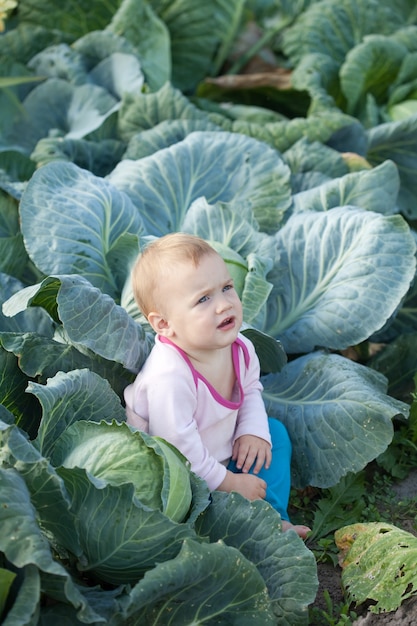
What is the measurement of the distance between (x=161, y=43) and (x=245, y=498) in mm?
3711

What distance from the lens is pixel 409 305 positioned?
4.12 metres

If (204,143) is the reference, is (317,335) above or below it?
below

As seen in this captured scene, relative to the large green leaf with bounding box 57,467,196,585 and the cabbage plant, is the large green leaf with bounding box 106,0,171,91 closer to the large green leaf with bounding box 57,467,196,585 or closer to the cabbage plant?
the cabbage plant

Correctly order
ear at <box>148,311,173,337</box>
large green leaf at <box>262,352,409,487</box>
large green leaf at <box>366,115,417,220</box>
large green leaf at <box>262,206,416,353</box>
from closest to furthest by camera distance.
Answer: ear at <box>148,311,173,337</box> → large green leaf at <box>262,352,409,487</box> → large green leaf at <box>262,206,416,353</box> → large green leaf at <box>366,115,417,220</box>

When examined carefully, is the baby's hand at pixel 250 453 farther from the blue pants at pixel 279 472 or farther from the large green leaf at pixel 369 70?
the large green leaf at pixel 369 70

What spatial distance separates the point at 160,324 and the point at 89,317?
0.23 m

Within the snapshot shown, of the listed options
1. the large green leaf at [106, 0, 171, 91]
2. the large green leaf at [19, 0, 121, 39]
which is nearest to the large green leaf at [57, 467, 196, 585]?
the large green leaf at [106, 0, 171, 91]

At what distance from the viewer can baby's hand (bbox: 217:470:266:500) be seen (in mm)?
2787

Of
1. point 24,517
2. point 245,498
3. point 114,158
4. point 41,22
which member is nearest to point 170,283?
point 245,498

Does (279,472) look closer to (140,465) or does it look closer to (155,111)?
(140,465)

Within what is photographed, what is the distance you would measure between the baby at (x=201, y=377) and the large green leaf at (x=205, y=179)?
103 cm

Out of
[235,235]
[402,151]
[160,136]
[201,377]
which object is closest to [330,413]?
[201,377]

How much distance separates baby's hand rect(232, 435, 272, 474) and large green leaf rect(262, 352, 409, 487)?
27 centimetres

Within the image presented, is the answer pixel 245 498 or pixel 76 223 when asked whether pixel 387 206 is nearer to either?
pixel 76 223
